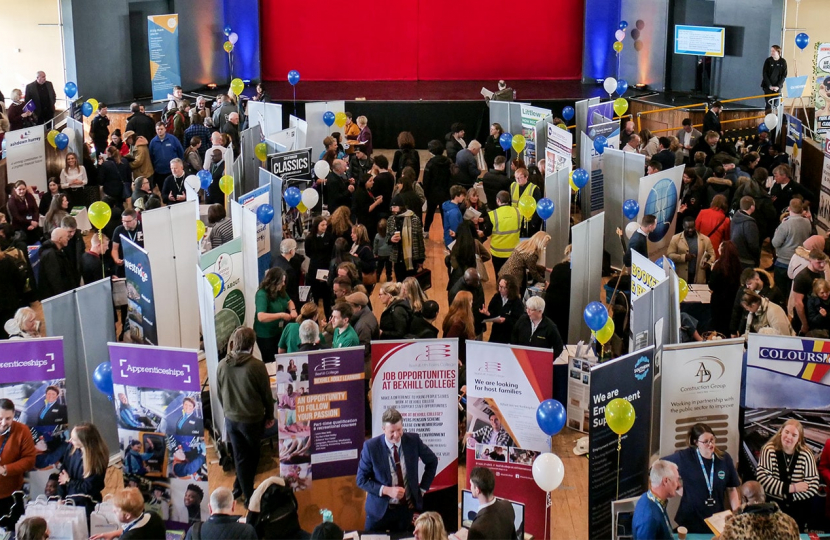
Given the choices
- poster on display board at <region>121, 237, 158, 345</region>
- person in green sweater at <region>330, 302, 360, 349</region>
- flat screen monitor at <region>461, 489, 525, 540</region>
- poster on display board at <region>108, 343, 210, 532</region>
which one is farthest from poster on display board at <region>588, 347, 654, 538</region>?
poster on display board at <region>121, 237, 158, 345</region>

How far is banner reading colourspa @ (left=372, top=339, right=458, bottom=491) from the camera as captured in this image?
6148 millimetres

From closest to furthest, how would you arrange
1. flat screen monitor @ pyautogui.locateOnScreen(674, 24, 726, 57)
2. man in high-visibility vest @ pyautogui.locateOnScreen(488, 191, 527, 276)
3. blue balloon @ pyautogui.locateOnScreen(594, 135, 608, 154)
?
1. man in high-visibility vest @ pyautogui.locateOnScreen(488, 191, 527, 276)
2. blue balloon @ pyautogui.locateOnScreen(594, 135, 608, 154)
3. flat screen monitor @ pyautogui.locateOnScreen(674, 24, 726, 57)

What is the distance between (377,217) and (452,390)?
5.01 meters

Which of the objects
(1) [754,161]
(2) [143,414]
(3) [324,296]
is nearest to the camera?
(2) [143,414]

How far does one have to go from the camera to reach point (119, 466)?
24.4 feet

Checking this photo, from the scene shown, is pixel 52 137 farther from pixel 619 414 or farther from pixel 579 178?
pixel 619 414

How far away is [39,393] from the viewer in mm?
6297

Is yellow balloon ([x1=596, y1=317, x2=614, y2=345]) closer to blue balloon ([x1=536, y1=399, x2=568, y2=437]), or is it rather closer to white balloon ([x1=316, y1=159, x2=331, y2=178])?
blue balloon ([x1=536, y1=399, x2=568, y2=437])

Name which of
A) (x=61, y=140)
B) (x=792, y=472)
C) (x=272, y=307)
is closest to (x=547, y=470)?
(x=792, y=472)

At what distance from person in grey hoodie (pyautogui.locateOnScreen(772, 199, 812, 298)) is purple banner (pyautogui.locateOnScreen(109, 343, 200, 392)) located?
6.16m

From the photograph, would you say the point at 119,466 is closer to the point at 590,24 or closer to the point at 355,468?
the point at 355,468

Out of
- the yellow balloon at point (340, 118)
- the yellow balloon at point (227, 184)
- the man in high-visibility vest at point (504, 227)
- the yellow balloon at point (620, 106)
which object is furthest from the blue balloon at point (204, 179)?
the yellow balloon at point (620, 106)

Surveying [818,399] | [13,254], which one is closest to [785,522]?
[818,399]

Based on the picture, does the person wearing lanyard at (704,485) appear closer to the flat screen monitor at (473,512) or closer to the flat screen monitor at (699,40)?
the flat screen monitor at (473,512)
